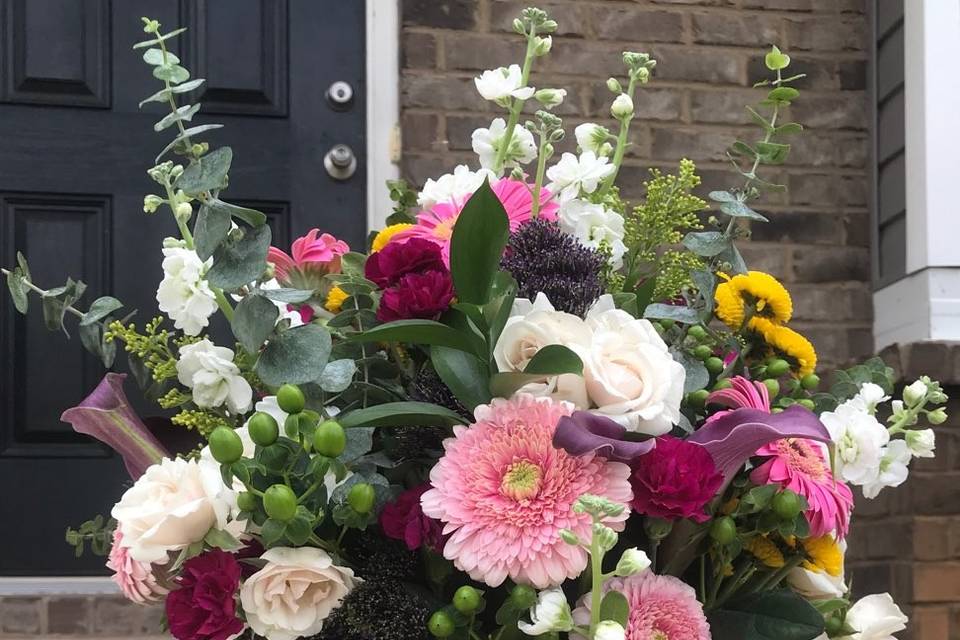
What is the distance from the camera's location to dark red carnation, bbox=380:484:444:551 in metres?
0.57

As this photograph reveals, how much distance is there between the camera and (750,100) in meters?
2.02

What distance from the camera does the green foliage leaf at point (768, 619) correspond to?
610 mm

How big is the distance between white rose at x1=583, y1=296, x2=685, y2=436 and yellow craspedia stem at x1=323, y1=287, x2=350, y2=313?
0.22 metres

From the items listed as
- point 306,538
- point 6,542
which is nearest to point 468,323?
point 306,538

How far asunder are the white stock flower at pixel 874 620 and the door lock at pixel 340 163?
4.54 feet

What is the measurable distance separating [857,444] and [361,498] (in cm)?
33

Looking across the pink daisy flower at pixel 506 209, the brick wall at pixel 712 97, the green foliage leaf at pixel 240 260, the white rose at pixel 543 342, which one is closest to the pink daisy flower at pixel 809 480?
the white rose at pixel 543 342

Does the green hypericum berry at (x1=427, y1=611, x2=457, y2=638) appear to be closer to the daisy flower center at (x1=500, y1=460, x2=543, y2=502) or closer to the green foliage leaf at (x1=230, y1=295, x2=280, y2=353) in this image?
the daisy flower center at (x1=500, y1=460, x2=543, y2=502)

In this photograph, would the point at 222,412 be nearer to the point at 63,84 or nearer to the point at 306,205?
the point at 306,205

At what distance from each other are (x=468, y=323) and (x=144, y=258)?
1.35 metres

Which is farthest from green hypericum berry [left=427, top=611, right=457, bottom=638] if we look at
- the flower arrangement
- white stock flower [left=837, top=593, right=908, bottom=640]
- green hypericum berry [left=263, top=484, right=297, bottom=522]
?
white stock flower [left=837, top=593, right=908, bottom=640]

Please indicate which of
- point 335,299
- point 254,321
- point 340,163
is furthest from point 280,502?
point 340,163

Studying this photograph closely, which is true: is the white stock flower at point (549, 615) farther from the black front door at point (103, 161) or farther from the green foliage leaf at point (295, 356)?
the black front door at point (103, 161)

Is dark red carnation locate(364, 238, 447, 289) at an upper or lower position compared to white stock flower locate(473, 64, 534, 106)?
lower
